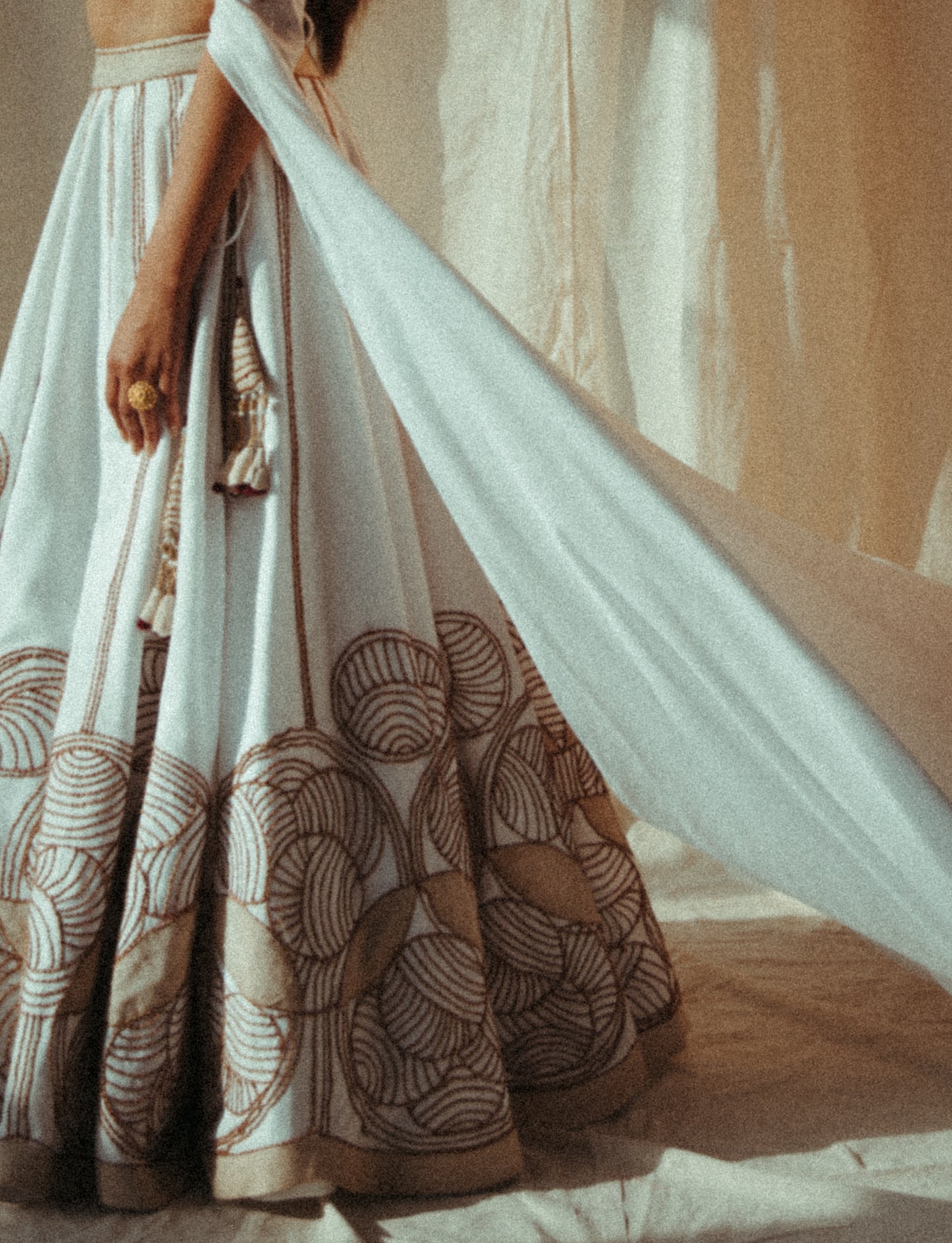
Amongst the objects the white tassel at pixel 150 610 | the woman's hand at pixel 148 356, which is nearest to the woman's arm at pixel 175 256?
the woman's hand at pixel 148 356

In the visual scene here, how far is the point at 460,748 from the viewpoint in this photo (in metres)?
1.04

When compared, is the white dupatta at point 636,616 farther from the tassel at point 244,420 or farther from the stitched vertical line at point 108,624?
the stitched vertical line at point 108,624

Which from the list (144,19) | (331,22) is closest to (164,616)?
(144,19)

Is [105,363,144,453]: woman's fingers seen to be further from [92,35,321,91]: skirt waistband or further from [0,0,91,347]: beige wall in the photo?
[0,0,91,347]: beige wall

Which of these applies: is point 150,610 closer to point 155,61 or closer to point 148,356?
point 148,356

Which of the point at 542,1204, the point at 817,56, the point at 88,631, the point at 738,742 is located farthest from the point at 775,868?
the point at 817,56

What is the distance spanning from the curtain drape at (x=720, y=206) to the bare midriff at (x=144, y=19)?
2.24 feet

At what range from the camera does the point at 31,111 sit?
5.42ft

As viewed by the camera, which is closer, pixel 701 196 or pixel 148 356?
pixel 148 356

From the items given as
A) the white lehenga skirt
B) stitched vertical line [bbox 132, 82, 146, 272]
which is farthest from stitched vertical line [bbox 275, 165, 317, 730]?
stitched vertical line [bbox 132, 82, 146, 272]

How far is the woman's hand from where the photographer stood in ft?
3.09

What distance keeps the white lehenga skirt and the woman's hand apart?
2cm

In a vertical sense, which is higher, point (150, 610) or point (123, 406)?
point (123, 406)

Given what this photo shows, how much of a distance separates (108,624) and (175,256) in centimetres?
26
